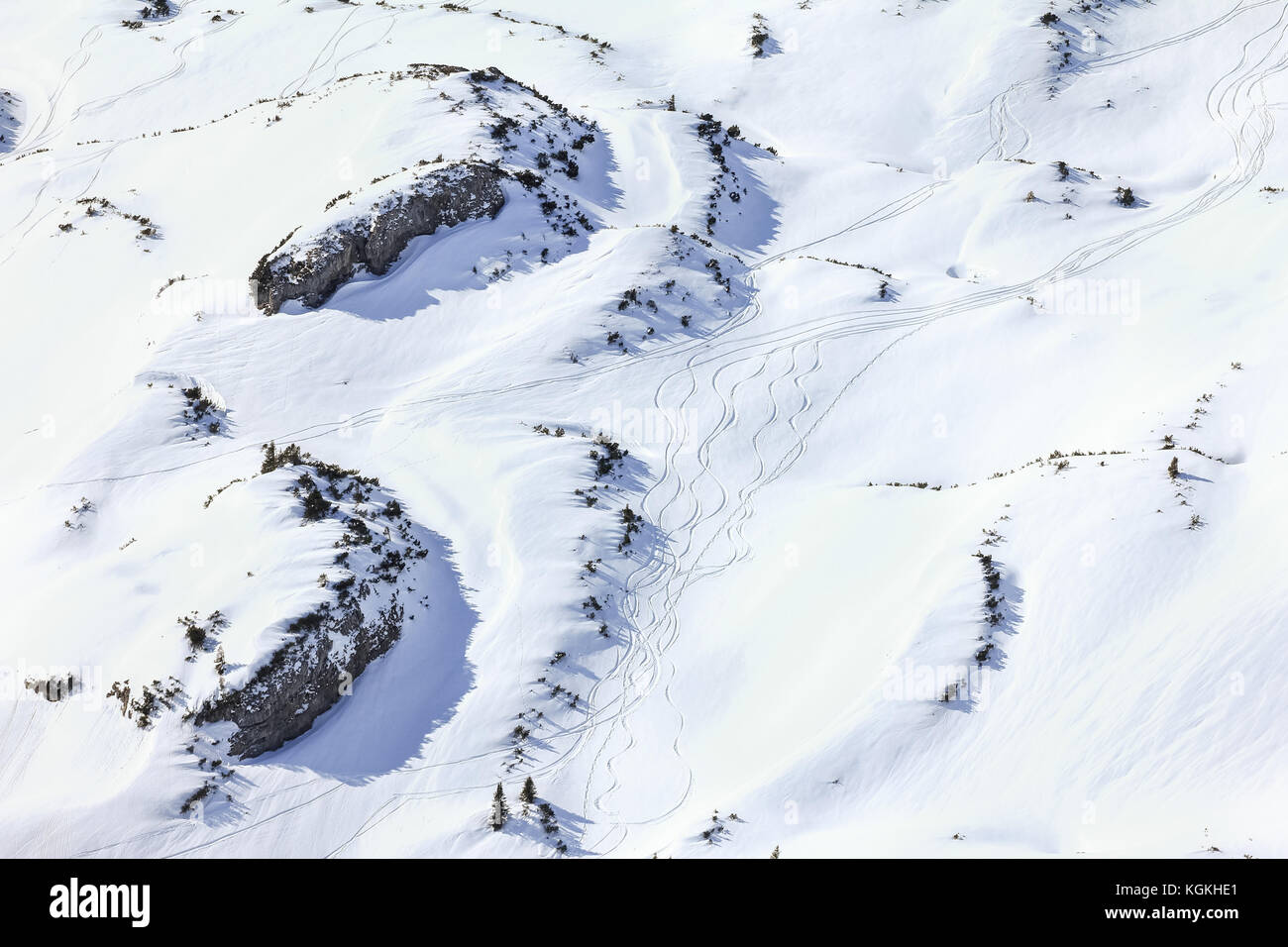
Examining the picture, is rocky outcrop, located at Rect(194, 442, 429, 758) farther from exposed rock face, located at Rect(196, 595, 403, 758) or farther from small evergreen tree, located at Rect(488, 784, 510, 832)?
small evergreen tree, located at Rect(488, 784, 510, 832)

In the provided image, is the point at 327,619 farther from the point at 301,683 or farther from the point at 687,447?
the point at 687,447

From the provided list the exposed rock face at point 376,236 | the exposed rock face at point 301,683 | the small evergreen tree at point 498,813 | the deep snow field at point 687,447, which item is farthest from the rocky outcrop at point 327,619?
the exposed rock face at point 376,236

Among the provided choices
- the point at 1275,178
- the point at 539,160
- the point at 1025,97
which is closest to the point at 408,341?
the point at 539,160

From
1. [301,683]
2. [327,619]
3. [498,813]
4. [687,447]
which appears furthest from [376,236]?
[498,813]

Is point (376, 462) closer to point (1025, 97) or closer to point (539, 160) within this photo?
point (539, 160)

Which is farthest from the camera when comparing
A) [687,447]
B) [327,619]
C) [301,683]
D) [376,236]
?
[376,236]

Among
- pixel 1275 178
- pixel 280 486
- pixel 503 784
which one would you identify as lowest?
pixel 503 784

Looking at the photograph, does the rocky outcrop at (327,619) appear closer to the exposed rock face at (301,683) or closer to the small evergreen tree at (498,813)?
the exposed rock face at (301,683)
